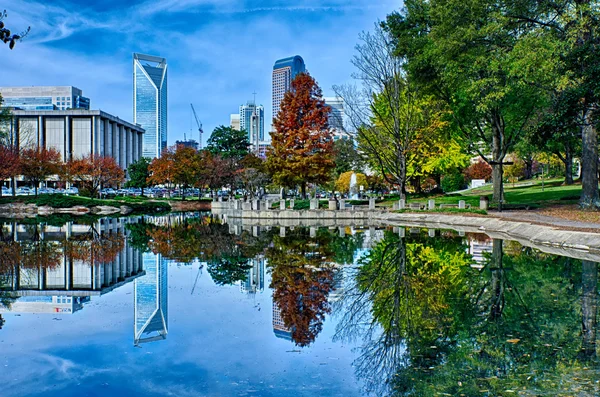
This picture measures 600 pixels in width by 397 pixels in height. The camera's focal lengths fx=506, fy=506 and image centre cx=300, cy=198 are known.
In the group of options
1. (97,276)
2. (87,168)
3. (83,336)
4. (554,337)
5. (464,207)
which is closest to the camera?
(554,337)

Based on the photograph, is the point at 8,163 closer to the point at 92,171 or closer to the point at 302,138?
the point at 92,171

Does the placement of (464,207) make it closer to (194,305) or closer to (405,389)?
(194,305)

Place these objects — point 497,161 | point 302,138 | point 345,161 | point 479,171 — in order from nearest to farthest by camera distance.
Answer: point 497,161, point 302,138, point 345,161, point 479,171

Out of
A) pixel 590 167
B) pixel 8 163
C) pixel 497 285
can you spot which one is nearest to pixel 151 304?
pixel 497 285

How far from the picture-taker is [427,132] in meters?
44.9

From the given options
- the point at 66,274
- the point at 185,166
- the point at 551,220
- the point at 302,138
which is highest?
the point at 302,138

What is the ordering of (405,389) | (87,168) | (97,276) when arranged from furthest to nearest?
(87,168)
(97,276)
(405,389)

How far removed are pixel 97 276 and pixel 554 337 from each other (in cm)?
1257

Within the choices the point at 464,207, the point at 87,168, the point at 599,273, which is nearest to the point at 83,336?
the point at 599,273

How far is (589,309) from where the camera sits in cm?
1047

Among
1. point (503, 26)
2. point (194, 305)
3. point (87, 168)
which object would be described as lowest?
point (194, 305)

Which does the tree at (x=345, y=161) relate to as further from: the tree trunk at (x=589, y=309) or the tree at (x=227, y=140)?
the tree trunk at (x=589, y=309)

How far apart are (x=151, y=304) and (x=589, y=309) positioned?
375 inches

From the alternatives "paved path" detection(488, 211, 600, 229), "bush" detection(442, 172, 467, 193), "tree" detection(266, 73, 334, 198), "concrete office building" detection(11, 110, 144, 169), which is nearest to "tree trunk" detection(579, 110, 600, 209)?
"paved path" detection(488, 211, 600, 229)
